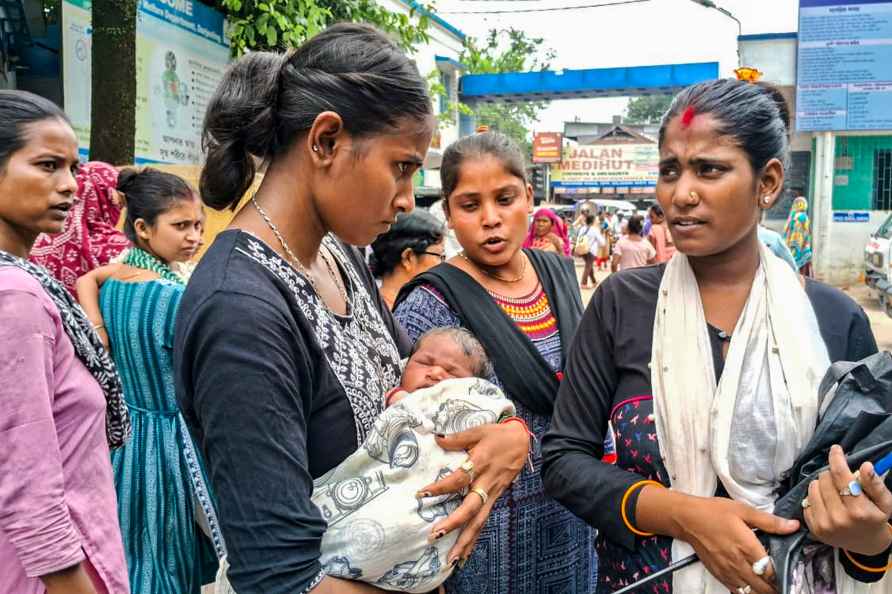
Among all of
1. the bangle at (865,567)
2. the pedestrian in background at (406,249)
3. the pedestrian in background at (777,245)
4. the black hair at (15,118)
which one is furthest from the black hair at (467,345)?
the pedestrian in background at (777,245)

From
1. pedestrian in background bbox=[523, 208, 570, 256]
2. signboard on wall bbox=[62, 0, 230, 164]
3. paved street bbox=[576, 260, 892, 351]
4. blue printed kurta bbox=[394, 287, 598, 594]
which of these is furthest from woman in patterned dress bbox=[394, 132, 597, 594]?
paved street bbox=[576, 260, 892, 351]

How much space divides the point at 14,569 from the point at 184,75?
20.4 feet

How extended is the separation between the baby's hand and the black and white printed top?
230 mm

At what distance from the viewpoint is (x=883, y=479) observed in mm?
1402

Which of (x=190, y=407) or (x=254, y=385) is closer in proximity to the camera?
(x=254, y=385)

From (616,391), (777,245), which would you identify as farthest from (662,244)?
(616,391)

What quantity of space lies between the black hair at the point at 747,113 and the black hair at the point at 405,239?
5.52 feet

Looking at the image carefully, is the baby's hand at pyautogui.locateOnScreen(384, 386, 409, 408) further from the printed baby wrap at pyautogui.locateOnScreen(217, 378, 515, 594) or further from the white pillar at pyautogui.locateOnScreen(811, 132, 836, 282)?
the white pillar at pyautogui.locateOnScreen(811, 132, 836, 282)

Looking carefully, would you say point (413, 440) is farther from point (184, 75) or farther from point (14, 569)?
point (184, 75)

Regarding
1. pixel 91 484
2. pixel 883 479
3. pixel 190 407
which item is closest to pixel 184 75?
pixel 91 484

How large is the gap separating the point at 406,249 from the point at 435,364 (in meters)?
1.53

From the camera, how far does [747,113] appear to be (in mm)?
1807

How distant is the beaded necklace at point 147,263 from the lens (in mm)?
3381

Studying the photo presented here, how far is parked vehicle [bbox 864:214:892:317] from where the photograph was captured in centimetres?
1118
